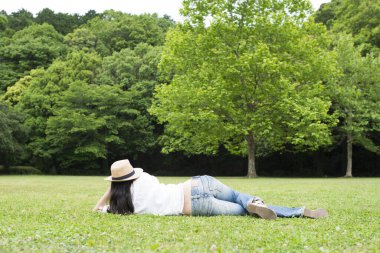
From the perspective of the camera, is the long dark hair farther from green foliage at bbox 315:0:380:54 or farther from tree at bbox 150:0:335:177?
green foliage at bbox 315:0:380:54

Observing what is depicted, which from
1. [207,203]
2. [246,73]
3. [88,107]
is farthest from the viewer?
[88,107]

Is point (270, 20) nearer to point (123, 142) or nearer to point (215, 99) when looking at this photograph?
point (215, 99)

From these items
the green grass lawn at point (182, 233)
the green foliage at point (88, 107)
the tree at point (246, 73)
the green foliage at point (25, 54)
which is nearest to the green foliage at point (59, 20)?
the green foliage at point (25, 54)

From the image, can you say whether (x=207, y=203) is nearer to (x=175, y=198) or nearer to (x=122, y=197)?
(x=175, y=198)

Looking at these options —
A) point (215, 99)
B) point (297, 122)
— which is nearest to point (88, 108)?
point (215, 99)

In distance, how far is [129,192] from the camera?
7254 mm

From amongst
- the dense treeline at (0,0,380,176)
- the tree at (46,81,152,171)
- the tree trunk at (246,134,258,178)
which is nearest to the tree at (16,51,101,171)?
the dense treeline at (0,0,380,176)

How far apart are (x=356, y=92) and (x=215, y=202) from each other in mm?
29130

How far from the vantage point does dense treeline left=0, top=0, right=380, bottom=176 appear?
29078 mm

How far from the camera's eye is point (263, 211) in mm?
6777

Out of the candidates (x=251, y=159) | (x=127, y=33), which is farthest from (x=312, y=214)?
(x=127, y=33)

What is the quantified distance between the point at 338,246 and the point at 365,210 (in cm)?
410

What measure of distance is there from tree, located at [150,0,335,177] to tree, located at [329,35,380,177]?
168 inches

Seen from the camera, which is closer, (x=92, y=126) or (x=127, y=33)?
(x=92, y=126)
